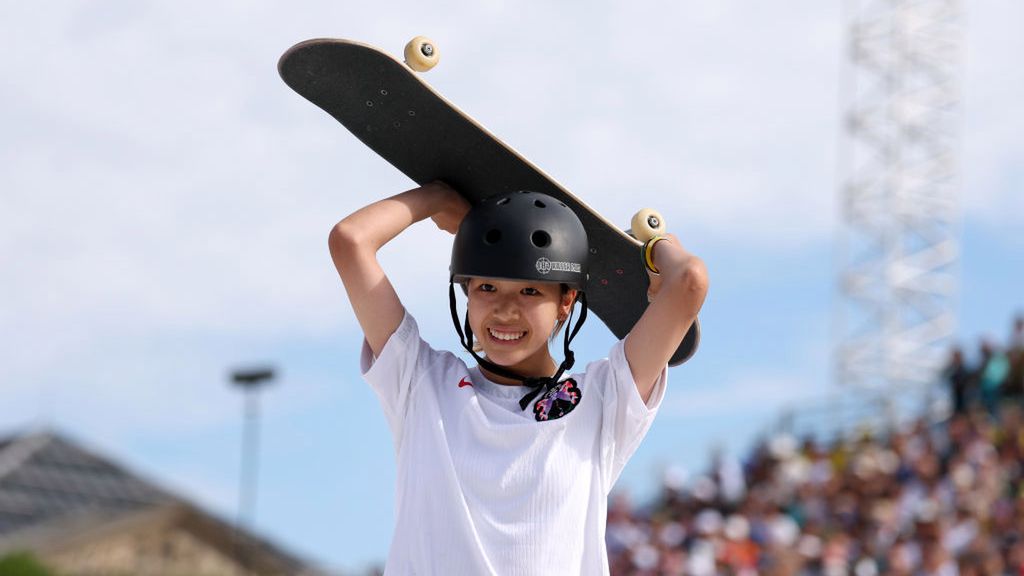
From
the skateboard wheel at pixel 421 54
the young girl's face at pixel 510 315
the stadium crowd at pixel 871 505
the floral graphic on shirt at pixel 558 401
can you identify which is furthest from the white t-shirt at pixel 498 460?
the stadium crowd at pixel 871 505

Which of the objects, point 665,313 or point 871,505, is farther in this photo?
point 871,505

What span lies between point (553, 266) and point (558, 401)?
34cm

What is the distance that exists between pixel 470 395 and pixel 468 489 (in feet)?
0.87

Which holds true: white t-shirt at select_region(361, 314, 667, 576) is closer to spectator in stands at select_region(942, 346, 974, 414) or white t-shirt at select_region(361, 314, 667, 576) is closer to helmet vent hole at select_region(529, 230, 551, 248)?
helmet vent hole at select_region(529, 230, 551, 248)

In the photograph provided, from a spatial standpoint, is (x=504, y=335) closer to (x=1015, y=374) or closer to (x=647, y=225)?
(x=647, y=225)

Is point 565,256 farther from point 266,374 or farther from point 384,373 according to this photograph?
point 266,374

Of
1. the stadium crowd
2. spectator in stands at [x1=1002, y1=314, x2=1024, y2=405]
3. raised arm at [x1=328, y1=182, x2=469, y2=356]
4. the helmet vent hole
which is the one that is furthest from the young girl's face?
spectator in stands at [x1=1002, y1=314, x2=1024, y2=405]

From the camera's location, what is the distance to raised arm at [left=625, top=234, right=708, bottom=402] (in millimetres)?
3939

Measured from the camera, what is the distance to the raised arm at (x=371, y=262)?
404 cm

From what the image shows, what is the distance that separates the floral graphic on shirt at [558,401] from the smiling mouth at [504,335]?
0.52 feet

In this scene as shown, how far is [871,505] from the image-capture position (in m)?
14.2

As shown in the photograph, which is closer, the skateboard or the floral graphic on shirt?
the floral graphic on shirt

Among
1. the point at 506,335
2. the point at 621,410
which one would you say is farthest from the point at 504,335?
the point at 621,410

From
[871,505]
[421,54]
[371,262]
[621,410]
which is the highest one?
[421,54]
